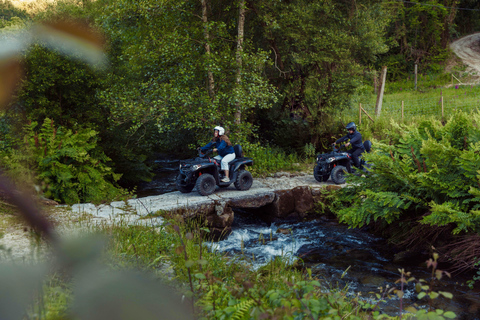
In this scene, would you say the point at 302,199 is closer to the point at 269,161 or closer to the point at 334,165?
the point at 334,165

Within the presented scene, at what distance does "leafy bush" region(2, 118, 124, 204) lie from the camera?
8.25 metres

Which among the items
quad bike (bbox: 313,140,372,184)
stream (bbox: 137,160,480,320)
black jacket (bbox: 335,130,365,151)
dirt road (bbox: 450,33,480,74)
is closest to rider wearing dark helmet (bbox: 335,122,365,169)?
black jacket (bbox: 335,130,365,151)

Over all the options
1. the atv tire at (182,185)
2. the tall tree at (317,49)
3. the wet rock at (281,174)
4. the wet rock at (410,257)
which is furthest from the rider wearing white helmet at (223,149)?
the tall tree at (317,49)

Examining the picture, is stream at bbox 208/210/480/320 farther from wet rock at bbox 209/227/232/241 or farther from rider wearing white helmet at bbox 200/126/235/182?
rider wearing white helmet at bbox 200/126/235/182

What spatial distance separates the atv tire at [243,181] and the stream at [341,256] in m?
0.77

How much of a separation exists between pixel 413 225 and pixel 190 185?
188 inches

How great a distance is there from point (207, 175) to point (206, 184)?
200 millimetres

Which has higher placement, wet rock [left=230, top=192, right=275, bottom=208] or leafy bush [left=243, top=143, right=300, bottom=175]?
leafy bush [left=243, top=143, right=300, bottom=175]

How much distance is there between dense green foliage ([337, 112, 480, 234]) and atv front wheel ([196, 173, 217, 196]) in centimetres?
301

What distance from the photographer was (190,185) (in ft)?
29.8

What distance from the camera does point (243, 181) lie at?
30.3 ft

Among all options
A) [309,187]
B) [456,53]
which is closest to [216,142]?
[309,187]

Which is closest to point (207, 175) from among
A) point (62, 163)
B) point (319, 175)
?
point (319, 175)

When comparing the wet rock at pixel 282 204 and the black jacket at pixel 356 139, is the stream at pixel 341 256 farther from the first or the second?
the black jacket at pixel 356 139
